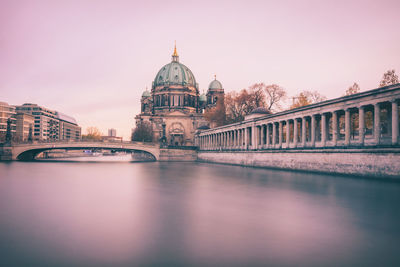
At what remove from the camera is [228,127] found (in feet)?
183

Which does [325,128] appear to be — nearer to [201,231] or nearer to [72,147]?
[201,231]

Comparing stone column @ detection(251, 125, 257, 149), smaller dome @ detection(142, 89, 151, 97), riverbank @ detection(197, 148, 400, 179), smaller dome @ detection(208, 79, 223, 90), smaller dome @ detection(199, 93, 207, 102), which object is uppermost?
smaller dome @ detection(208, 79, 223, 90)

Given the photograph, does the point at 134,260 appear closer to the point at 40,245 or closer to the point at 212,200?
the point at 40,245

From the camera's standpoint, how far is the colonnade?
23641mm

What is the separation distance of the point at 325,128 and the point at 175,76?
86754 mm

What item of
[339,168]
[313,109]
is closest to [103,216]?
[339,168]

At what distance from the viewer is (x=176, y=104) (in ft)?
365

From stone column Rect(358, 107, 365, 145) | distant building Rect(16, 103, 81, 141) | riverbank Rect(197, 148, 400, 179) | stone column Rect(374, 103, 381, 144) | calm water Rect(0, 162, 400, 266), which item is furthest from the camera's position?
distant building Rect(16, 103, 81, 141)

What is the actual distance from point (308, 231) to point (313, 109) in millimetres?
24520

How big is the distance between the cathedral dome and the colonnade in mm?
54121

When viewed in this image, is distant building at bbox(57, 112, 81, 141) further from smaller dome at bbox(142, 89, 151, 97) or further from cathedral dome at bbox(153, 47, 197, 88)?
cathedral dome at bbox(153, 47, 197, 88)

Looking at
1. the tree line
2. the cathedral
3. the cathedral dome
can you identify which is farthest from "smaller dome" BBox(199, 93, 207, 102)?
the tree line

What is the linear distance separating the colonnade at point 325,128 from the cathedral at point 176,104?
135 feet

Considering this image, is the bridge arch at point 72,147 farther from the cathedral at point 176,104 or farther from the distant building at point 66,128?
the distant building at point 66,128
